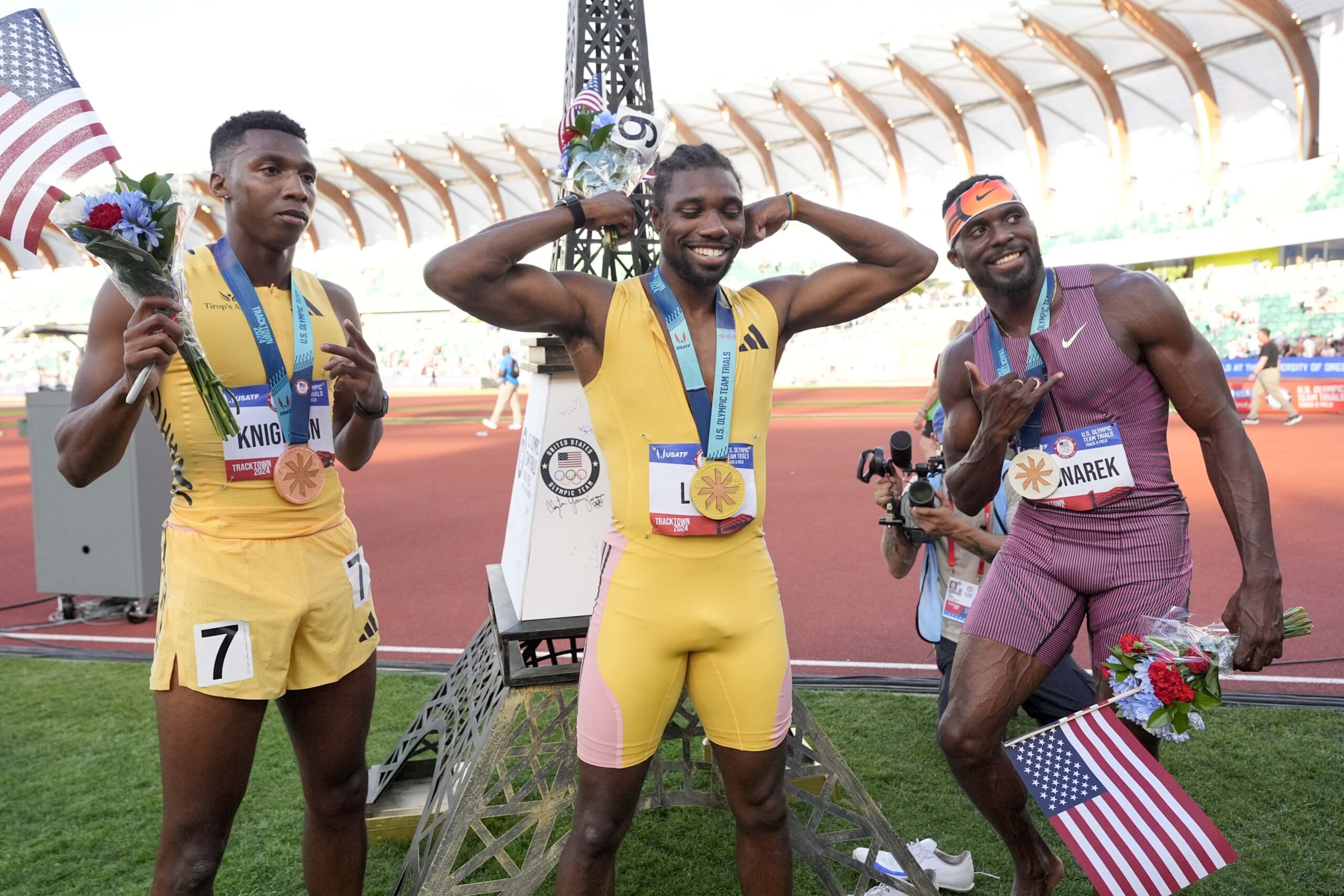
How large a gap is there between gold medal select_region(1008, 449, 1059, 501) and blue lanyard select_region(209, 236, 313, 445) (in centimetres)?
221

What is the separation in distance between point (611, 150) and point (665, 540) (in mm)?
1110

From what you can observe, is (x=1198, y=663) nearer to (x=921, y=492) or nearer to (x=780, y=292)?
(x=921, y=492)

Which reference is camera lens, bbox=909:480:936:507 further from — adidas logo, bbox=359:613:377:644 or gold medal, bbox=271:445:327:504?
gold medal, bbox=271:445:327:504

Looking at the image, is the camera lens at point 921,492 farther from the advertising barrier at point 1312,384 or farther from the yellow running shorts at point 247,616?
the advertising barrier at point 1312,384

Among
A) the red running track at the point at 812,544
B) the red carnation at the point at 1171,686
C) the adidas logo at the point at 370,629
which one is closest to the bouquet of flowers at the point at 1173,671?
the red carnation at the point at 1171,686

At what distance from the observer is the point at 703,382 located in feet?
8.52

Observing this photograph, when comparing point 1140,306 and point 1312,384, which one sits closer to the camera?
point 1140,306

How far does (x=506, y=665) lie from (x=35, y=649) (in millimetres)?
5342

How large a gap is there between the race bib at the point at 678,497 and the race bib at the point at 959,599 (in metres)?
2.13

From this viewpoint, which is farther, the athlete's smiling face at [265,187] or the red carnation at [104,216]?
the athlete's smiling face at [265,187]

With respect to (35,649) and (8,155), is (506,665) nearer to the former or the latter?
(8,155)

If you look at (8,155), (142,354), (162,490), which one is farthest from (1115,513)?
(162,490)

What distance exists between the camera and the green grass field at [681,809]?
375 centimetres

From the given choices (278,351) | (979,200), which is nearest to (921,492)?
(979,200)
